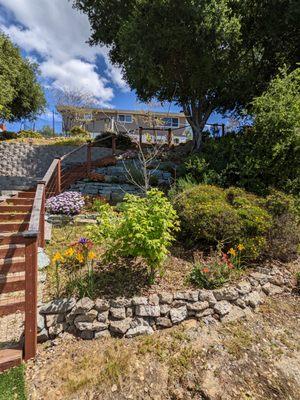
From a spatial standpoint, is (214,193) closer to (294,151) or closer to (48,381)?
(294,151)

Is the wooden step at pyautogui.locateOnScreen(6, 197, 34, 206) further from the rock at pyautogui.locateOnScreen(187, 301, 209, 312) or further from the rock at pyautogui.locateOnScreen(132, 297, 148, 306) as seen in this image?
the rock at pyautogui.locateOnScreen(187, 301, 209, 312)

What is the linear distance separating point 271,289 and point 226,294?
0.96 meters

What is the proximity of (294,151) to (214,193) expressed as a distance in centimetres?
239

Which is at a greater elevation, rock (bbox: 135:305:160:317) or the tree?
the tree

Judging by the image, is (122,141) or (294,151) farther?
(122,141)

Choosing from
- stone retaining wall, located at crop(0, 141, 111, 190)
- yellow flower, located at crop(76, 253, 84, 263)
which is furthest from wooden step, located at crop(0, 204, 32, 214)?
stone retaining wall, located at crop(0, 141, 111, 190)

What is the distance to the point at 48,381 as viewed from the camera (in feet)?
8.19

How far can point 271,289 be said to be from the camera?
3996 millimetres

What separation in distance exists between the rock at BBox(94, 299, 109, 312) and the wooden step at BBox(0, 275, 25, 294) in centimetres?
113

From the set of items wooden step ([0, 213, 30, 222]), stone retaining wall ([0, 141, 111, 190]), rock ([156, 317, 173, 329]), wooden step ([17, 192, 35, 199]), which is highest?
stone retaining wall ([0, 141, 111, 190])

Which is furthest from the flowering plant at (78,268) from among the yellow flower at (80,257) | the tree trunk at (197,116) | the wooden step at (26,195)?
the tree trunk at (197,116)

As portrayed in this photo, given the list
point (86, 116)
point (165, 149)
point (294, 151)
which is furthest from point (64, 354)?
point (86, 116)

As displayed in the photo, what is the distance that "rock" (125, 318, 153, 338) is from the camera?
304cm

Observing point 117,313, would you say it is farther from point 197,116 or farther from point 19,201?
point 197,116
